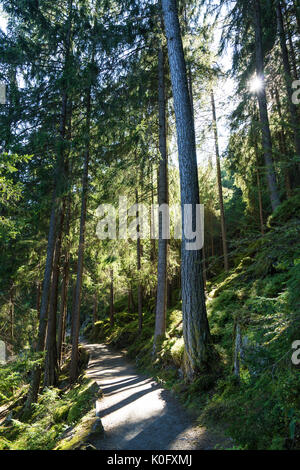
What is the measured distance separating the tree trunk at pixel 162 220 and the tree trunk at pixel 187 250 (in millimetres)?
3592

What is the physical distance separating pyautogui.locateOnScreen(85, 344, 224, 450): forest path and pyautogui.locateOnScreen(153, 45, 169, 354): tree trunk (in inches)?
88.0

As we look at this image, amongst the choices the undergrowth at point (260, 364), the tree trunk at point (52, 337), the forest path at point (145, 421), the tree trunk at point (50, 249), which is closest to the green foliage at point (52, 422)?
the forest path at point (145, 421)

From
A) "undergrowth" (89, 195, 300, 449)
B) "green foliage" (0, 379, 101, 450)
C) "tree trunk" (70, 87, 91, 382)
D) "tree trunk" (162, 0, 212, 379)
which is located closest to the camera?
"undergrowth" (89, 195, 300, 449)

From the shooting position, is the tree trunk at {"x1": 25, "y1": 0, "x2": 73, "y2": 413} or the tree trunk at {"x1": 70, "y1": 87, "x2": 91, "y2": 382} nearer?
the tree trunk at {"x1": 25, "y1": 0, "x2": 73, "y2": 413}

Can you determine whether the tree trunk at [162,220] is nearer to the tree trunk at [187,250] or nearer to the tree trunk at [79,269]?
the tree trunk at [79,269]

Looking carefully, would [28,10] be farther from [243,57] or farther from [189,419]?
[189,419]

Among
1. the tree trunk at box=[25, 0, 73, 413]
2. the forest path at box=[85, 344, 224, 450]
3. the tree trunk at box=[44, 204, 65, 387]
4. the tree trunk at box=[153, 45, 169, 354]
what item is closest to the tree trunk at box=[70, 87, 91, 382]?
the tree trunk at box=[44, 204, 65, 387]

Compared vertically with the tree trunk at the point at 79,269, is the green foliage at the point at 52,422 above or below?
below

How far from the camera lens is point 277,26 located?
11.4 meters

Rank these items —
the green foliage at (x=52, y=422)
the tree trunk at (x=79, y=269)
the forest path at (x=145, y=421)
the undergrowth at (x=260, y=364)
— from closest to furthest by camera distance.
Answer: the undergrowth at (x=260, y=364) < the forest path at (x=145, y=421) < the green foliage at (x=52, y=422) < the tree trunk at (x=79, y=269)

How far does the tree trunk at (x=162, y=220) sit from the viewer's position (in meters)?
→ 10.2

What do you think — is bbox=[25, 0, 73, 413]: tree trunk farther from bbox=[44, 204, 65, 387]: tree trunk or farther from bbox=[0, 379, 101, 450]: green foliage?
bbox=[44, 204, 65, 387]: tree trunk

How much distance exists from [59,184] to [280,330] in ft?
29.2

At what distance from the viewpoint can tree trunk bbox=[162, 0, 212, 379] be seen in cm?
602
